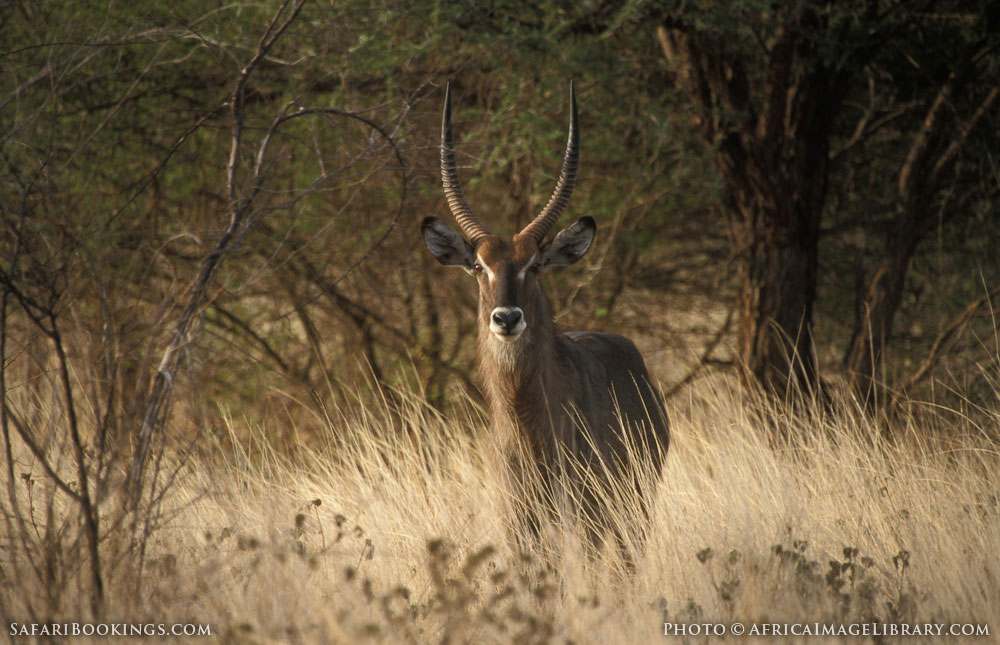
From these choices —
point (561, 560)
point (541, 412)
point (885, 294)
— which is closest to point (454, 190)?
point (541, 412)

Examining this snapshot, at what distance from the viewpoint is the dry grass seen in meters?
3.79

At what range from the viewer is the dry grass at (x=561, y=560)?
12.4 ft

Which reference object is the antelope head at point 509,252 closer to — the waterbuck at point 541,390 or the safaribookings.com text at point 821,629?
the waterbuck at point 541,390

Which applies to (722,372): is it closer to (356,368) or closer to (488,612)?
(356,368)

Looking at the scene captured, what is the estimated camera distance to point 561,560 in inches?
188

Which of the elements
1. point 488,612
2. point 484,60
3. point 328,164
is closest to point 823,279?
point 484,60

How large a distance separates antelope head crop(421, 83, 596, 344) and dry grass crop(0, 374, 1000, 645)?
92 centimetres

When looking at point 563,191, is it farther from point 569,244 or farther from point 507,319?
point 507,319

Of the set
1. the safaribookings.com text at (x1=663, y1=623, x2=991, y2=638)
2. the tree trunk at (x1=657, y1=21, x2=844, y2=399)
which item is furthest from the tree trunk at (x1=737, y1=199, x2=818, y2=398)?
the safaribookings.com text at (x1=663, y1=623, x2=991, y2=638)

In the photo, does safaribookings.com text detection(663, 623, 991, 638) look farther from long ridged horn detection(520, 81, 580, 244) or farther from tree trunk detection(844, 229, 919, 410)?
tree trunk detection(844, 229, 919, 410)

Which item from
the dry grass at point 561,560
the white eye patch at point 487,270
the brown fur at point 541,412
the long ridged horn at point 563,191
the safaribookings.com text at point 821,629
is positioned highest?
the long ridged horn at point 563,191

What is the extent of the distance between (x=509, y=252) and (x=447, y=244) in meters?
0.58

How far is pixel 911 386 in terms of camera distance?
8.45 meters

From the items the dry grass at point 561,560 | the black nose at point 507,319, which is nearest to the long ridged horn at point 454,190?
the black nose at point 507,319
